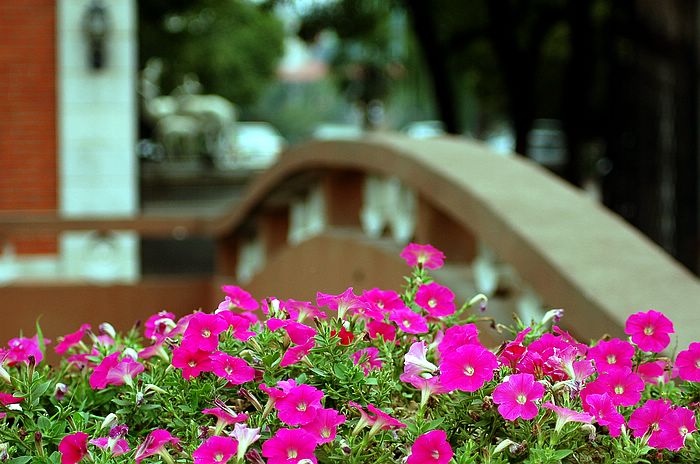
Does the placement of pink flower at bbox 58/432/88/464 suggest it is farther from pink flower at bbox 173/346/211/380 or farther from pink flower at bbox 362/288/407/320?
pink flower at bbox 362/288/407/320

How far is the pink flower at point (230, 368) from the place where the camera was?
1860 mm

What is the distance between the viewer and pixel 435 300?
2.20m

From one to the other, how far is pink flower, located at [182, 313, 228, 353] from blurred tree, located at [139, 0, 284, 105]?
15.4m

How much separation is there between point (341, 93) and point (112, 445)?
73.8 ft

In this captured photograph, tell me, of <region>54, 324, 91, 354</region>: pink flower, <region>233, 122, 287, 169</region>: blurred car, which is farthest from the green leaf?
<region>233, 122, 287, 169</region>: blurred car

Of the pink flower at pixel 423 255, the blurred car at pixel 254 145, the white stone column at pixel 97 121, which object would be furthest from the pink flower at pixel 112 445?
the blurred car at pixel 254 145

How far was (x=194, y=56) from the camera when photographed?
39.2m

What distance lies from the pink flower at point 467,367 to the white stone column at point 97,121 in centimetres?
1097

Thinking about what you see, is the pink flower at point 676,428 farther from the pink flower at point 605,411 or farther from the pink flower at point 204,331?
the pink flower at point 204,331

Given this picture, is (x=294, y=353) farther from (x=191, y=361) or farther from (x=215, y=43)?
(x=215, y=43)

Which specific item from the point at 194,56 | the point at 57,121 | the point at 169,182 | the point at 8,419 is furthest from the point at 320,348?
the point at 194,56

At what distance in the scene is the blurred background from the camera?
21.6ft

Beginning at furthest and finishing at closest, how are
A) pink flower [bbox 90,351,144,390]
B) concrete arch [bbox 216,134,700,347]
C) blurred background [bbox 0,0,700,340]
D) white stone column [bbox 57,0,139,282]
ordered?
white stone column [bbox 57,0,139,282]
blurred background [bbox 0,0,700,340]
concrete arch [bbox 216,134,700,347]
pink flower [bbox 90,351,144,390]

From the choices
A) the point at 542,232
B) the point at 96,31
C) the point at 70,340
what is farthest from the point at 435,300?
the point at 96,31
